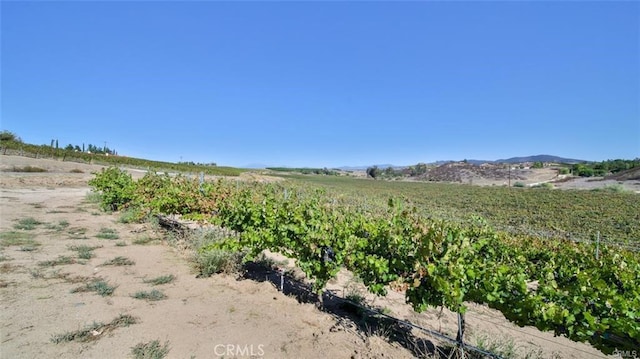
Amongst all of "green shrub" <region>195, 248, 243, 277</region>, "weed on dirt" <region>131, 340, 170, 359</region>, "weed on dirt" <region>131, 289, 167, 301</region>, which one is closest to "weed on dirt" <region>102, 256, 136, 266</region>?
"green shrub" <region>195, 248, 243, 277</region>

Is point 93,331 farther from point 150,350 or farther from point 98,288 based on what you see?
point 98,288

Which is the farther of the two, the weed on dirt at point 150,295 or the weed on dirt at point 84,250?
the weed on dirt at point 84,250

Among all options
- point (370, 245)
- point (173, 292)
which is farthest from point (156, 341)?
point (370, 245)

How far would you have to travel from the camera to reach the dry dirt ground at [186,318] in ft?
11.6

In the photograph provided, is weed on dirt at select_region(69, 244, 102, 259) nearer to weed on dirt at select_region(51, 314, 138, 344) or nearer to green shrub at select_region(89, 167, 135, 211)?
weed on dirt at select_region(51, 314, 138, 344)

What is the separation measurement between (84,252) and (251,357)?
5.16m

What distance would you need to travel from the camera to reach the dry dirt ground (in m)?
3.54

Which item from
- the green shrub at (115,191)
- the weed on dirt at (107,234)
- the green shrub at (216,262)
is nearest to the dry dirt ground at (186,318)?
the green shrub at (216,262)

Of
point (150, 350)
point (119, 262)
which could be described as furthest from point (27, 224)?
point (150, 350)

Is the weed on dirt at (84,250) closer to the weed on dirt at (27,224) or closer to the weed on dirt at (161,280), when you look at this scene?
the weed on dirt at (161,280)

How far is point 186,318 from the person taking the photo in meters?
4.12

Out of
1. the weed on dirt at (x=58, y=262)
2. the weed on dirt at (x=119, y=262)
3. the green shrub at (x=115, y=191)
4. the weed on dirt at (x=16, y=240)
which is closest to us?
the weed on dirt at (x=58, y=262)

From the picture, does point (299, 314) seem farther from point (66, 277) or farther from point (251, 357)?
point (66, 277)

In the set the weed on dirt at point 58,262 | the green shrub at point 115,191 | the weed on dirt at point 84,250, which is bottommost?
the weed on dirt at point 58,262
